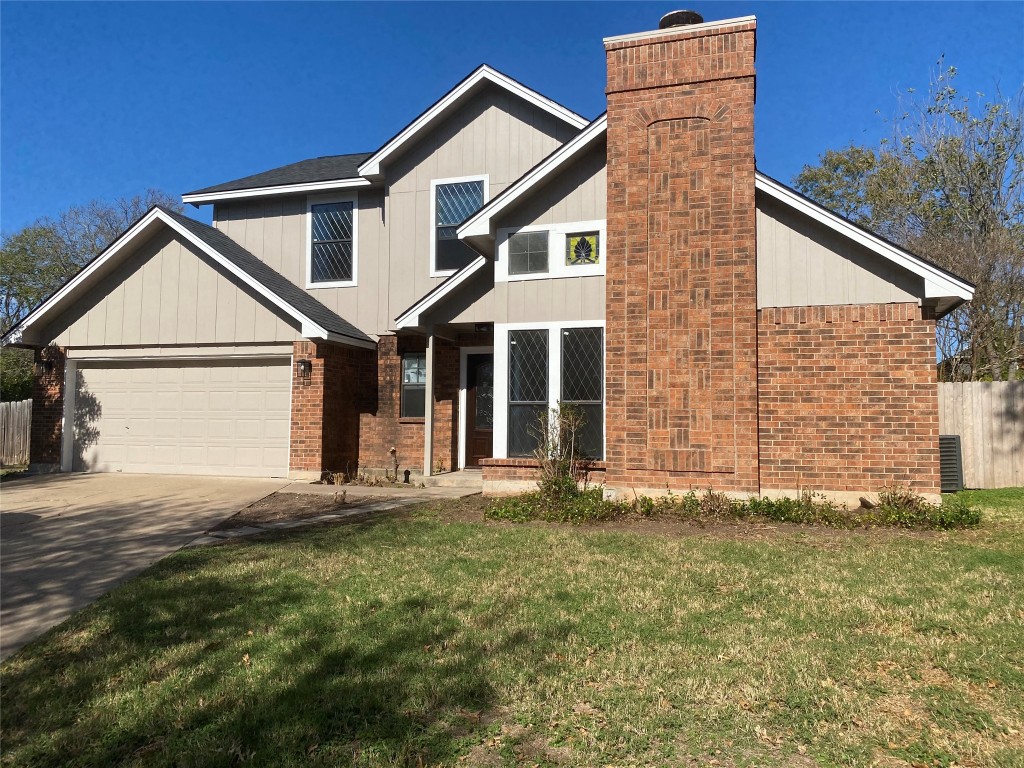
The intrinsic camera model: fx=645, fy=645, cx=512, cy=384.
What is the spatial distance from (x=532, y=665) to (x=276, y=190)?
12.7 meters

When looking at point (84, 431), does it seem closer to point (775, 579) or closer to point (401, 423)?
point (401, 423)

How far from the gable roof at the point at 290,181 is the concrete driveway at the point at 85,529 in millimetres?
6162

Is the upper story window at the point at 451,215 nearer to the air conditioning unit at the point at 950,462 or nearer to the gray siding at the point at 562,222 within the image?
the gray siding at the point at 562,222

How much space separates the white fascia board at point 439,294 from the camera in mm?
11211

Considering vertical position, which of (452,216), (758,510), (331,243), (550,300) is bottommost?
(758,510)

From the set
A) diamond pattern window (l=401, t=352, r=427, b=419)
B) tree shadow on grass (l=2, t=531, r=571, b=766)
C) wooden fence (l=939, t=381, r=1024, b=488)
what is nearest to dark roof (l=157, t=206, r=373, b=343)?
diamond pattern window (l=401, t=352, r=427, b=419)

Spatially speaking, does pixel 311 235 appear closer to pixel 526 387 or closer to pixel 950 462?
pixel 526 387

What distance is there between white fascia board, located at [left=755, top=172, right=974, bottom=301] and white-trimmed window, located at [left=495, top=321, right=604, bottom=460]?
10.2 feet

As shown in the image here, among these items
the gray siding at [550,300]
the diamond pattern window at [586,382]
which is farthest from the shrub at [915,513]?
the gray siding at [550,300]

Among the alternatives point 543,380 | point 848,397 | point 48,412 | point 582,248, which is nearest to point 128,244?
point 48,412

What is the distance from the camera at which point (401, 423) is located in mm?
13094

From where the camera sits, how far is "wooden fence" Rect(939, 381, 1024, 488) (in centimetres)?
1258

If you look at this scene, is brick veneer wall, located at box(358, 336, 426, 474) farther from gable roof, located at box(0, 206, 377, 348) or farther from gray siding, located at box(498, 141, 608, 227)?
gray siding, located at box(498, 141, 608, 227)

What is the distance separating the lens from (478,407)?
1317cm
